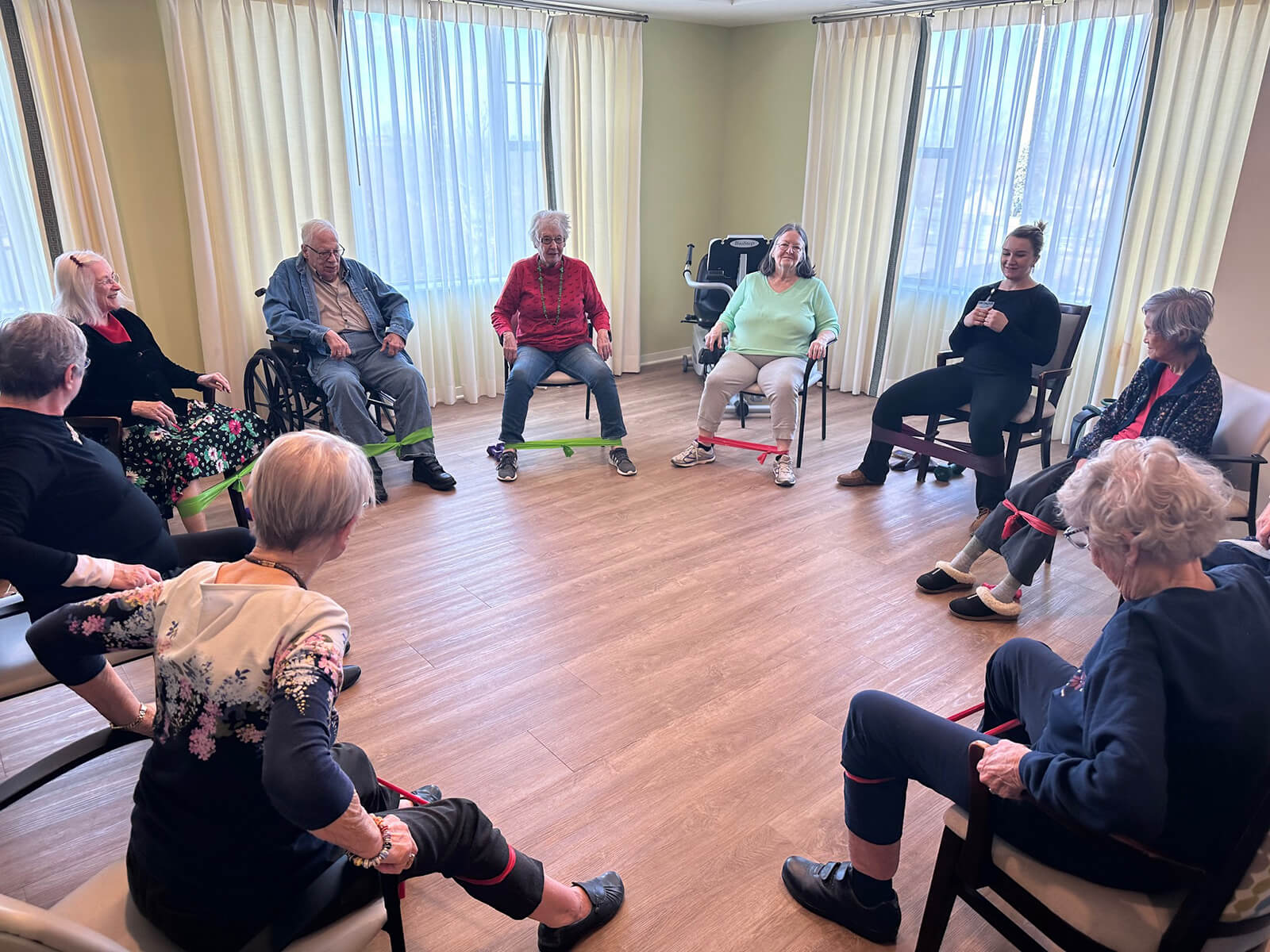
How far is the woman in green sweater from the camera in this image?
4.12 metres

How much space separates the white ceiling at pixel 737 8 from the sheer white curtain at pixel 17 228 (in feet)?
10.1

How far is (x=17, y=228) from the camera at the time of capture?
377cm

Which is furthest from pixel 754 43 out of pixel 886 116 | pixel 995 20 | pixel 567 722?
pixel 567 722

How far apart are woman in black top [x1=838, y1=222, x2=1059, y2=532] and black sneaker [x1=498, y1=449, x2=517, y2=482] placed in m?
1.90

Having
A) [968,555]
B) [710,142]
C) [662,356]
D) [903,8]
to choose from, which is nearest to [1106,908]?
[968,555]

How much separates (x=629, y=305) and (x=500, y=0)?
1991 mm

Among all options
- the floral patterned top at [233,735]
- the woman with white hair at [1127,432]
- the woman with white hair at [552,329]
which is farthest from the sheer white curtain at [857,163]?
the floral patterned top at [233,735]

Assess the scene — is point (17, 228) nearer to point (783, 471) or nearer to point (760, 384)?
point (760, 384)

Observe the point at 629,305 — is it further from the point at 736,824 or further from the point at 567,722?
the point at 736,824

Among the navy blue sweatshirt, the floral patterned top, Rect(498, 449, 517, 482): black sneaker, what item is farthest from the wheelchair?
the navy blue sweatshirt

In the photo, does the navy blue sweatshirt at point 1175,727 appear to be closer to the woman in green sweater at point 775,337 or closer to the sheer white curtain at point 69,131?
the woman in green sweater at point 775,337

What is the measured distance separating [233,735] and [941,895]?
1171 millimetres

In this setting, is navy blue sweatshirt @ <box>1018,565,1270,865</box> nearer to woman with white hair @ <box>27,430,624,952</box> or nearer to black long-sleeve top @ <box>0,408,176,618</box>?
woman with white hair @ <box>27,430,624,952</box>

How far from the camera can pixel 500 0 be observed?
473cm
